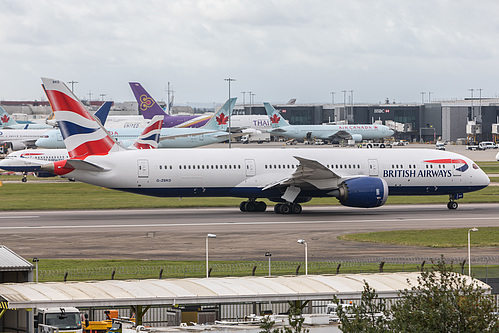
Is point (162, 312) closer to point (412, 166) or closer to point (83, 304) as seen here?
point (83, 304)

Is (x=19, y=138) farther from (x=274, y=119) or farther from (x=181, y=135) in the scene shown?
(x=274, y=119)

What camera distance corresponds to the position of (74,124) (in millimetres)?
48625

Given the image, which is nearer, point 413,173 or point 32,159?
point 413,173

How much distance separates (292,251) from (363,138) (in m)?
133

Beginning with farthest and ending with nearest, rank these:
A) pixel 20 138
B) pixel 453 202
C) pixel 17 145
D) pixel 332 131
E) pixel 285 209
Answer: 1. pixel 332 131
2. pixel 20 138
3. pixel 17 145
4. pixel 453 202
5. pixel 285 209

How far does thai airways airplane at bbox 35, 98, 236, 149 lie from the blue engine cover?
6236cm

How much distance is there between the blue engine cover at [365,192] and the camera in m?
48.8

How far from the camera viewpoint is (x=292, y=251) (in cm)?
3706

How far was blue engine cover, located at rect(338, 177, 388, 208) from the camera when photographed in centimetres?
4878

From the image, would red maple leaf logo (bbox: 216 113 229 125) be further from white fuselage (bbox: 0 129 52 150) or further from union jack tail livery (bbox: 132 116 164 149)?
union jack tail livery (bbox: 132 116 164 149)

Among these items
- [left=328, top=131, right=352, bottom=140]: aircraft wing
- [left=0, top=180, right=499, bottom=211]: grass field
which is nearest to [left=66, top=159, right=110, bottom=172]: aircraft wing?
[left=0, top=180, right=499, bottom=211]: grass field

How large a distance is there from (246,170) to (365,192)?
298 inches

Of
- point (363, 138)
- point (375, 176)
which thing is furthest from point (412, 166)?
point (363, 138)

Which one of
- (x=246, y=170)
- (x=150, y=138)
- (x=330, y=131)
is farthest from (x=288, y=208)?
(x=330, y=131)
